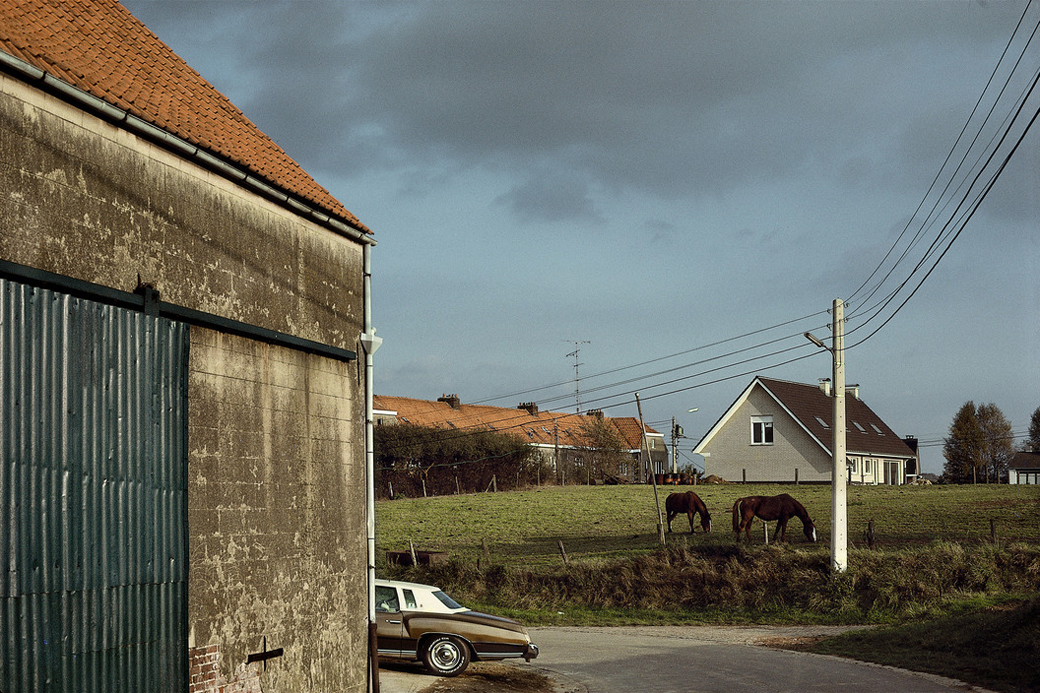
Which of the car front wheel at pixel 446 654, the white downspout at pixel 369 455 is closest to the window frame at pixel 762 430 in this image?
the car front wheel at pixel 446 654

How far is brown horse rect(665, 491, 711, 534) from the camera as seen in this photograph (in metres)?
35.5

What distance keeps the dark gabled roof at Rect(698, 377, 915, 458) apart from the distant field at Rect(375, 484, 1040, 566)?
444 centimetres

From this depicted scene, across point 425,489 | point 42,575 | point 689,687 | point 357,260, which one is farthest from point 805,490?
point 42,575

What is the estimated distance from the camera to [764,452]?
5425cm

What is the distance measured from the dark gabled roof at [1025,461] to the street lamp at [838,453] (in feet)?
256

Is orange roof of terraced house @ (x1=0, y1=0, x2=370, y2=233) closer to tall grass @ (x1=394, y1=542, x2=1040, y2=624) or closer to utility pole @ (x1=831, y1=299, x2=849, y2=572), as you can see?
utility pole @ (x1=831, y1=299, x2=849, y2=572)

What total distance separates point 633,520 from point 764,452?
16788 millimetres

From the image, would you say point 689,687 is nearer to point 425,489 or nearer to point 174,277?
point 174,277

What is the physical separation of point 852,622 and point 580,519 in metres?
17.1

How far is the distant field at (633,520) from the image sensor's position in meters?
31.3

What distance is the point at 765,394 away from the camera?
5425cm

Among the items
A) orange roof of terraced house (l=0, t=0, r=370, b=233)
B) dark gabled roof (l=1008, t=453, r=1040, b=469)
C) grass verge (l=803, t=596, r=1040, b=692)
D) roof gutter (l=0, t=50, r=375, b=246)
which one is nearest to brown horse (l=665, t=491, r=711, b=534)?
grass verge (l=803, t=596, r=1040, b=692)

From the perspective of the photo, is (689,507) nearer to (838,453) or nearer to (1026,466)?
(838,453)

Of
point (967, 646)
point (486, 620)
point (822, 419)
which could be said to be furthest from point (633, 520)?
point (486, 620)
